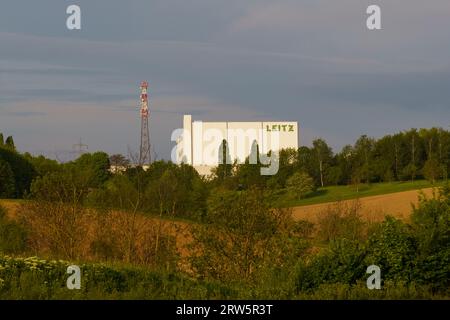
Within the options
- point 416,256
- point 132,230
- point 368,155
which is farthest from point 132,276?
point 368,155

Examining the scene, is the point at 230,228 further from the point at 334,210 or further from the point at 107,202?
the point at 334,210

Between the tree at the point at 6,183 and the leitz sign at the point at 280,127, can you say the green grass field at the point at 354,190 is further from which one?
the tree at the point at 6,183

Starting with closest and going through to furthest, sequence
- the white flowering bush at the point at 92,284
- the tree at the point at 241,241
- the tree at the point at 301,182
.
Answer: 1. the white flowering bush at the point at 92,284
2. the tree at the point at 241,241
3. the tree at the point at 301,182

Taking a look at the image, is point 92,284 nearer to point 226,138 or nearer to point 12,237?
point 12,237

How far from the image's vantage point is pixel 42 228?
3030 centimetres

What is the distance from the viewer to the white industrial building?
11569cm

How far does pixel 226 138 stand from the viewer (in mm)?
115750

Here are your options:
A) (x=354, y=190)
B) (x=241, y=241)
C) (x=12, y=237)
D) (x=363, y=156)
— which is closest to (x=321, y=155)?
(x=363, y=156)

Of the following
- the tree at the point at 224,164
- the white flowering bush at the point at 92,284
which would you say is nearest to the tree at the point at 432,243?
the white flowering bush at the point at 92,284

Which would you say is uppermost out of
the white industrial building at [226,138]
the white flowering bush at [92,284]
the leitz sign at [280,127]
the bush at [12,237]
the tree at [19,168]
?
the leitz sign at [280,127]

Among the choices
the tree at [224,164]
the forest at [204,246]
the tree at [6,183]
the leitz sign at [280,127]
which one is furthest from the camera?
the leitz sign at [280,127]

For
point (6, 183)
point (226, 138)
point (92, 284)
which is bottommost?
point (92, 284)

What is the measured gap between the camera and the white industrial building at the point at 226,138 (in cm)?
11569
